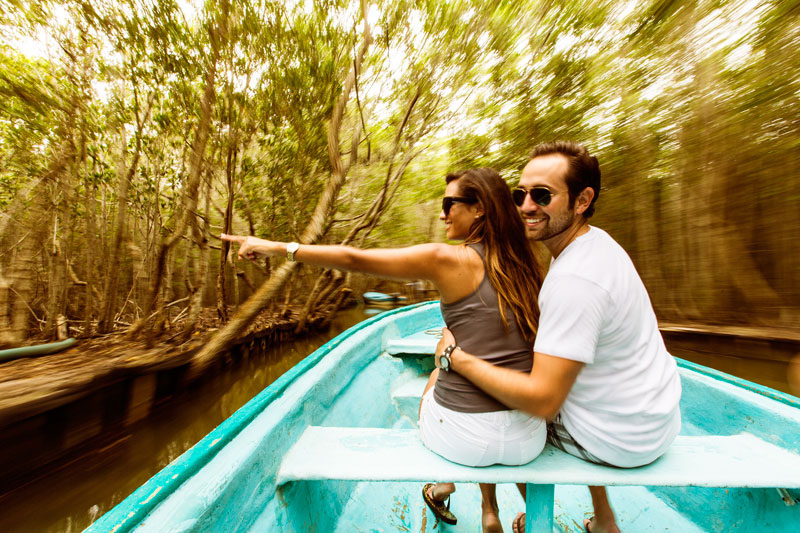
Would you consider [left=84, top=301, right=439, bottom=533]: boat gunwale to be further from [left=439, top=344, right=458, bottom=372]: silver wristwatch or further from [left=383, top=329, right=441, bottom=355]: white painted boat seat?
[left=383, top=329, right=441, bottom=355]: white painted boat seat

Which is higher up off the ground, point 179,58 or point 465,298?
point 179,58

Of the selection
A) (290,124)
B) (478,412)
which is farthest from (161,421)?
(290,124)

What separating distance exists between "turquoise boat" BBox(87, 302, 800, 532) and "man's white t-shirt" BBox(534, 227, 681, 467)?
0.11 meters

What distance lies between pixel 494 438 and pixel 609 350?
39 centimetres

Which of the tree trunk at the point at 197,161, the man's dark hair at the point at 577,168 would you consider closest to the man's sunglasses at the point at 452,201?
the man's dark hair at the point at 577,168

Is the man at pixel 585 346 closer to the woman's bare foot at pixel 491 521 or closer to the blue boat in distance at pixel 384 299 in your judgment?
the woman's bare foot at pixel 491 521

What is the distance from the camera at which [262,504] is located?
0.93 m

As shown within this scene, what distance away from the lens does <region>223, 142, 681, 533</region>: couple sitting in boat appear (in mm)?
798

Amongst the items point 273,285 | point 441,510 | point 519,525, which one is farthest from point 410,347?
point 273,285

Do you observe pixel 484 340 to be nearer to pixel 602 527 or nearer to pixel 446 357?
pixel 446 357

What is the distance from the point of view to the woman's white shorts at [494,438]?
36.5 inches

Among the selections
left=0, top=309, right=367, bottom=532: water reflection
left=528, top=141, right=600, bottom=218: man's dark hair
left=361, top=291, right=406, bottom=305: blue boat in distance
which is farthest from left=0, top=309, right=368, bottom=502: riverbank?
left=361, top=291, right=406, bottom=305: blue boat in distance

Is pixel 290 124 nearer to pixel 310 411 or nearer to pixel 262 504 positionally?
pixel 310 411

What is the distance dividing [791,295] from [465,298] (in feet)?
17.1
